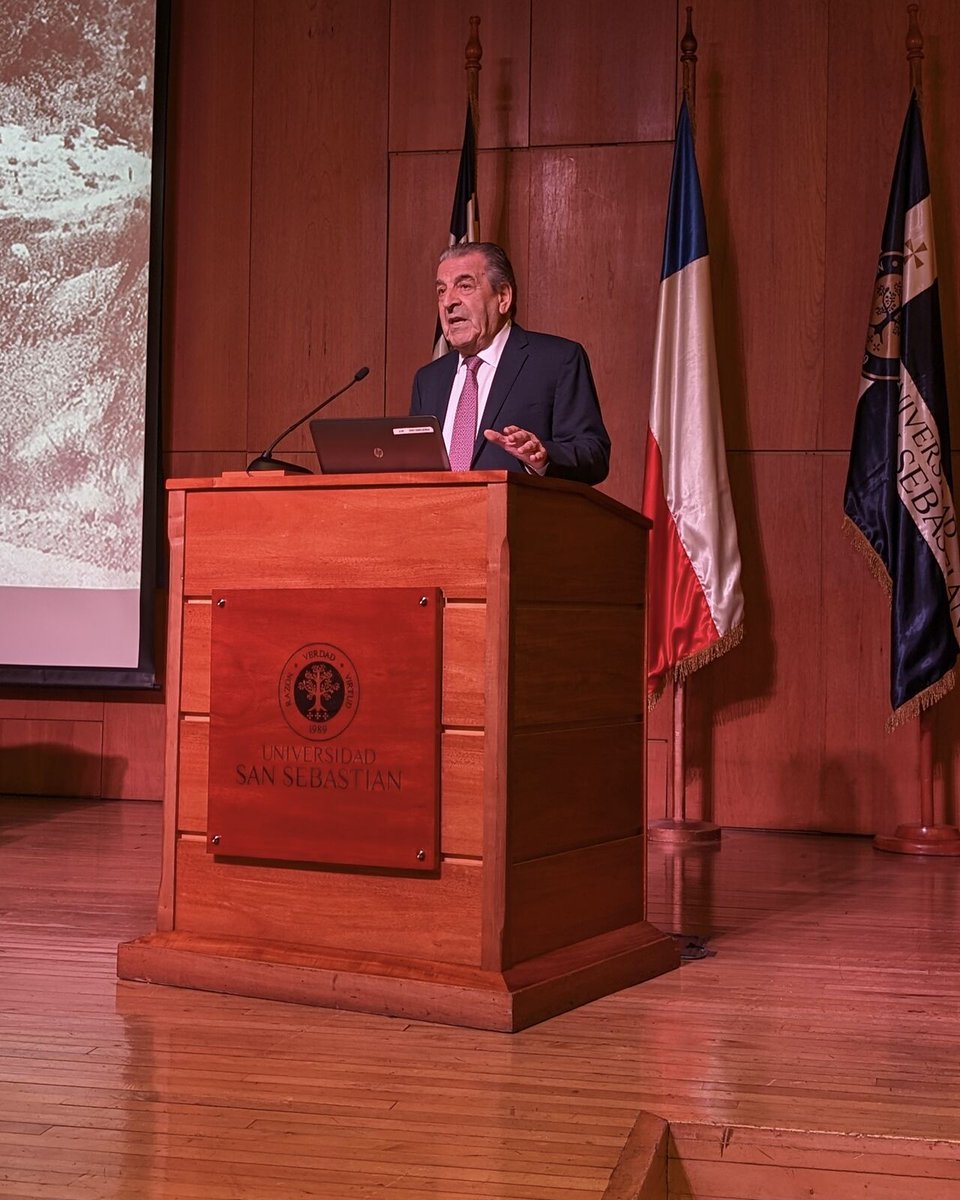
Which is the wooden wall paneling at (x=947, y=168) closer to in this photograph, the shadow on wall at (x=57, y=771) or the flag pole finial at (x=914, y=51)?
the flag pole finial at (x=914, y=51)

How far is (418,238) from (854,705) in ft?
7.81

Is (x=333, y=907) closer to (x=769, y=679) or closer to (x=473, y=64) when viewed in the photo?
(x=769, y=679)

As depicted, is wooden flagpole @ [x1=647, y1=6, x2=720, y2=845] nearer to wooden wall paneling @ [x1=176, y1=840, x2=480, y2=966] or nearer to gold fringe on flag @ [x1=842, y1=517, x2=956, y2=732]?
gold fringe on flag @ [x1=842, y1=517, x2=956, y2=732]

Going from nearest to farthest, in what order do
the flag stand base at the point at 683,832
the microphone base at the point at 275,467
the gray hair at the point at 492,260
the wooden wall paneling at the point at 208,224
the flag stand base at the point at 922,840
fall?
the microphone base at the point at 275,467
the gray hair at the point at 492,260
the flag stand base at the point at 922,840
the flag stand base at the point at 683,832
the wooden wall paneling at the point at 208,224

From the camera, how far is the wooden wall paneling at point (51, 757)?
5.70 meters

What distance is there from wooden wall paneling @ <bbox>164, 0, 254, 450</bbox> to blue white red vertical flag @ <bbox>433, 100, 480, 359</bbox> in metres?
0.94

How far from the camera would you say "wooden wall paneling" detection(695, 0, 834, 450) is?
5164mm

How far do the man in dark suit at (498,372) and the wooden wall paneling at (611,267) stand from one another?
6.76 feet

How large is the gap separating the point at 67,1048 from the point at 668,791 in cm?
330

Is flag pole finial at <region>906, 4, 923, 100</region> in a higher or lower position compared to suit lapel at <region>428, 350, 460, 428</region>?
higher

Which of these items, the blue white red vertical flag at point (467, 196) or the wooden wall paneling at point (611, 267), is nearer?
the blue white red vertical flag at point (467, 196)

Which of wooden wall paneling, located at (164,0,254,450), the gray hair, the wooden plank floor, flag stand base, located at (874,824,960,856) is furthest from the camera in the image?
wooden wall paneling, located at (164,0,254,450)

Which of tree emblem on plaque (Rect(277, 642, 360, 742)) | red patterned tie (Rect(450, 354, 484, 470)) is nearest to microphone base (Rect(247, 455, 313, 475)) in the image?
tree emblem on plaque (Rect(277, 642, 360, 742))

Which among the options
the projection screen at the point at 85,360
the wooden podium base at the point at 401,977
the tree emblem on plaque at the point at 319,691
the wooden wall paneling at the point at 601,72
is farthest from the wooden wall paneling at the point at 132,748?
the tree emblem on plaque at the point at 319,691
